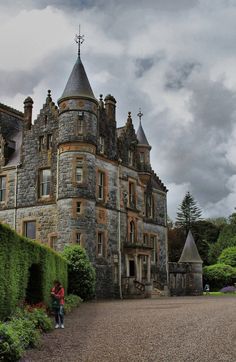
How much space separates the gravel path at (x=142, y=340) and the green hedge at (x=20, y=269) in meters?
1.59

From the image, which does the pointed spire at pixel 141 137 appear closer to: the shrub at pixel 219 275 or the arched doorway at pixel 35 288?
the shrub at pixel 219 275

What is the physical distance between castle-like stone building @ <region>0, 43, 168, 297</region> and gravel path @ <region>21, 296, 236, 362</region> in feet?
53.7

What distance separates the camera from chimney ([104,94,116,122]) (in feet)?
129

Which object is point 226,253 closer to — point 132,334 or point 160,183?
point 160,183

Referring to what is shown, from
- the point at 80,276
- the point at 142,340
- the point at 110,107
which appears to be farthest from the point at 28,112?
the point at 142,340

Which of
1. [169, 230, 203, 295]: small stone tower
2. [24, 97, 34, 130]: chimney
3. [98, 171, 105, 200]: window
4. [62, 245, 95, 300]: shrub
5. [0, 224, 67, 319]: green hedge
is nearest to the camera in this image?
[0, 224, 67, 319]: green hedge

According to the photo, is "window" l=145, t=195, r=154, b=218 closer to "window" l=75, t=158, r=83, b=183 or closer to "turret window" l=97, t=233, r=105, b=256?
"turret window" l=97, t=233, r=105, b=256

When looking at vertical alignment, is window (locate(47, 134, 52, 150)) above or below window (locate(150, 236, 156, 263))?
above

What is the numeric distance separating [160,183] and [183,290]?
32.7 ft

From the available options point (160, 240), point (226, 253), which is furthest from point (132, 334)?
point (226, 253)

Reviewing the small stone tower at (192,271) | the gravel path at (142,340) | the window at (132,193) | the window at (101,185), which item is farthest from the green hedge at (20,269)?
the small stone tower at (192,271)

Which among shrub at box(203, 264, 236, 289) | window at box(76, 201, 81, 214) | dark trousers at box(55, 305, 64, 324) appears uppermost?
window at box(76, 201, 81, 214)

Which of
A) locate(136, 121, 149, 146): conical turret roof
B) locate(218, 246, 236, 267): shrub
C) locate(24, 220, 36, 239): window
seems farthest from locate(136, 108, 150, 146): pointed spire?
locate(218, 246, 236, 267): shrub

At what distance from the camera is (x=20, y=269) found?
52.2ft
